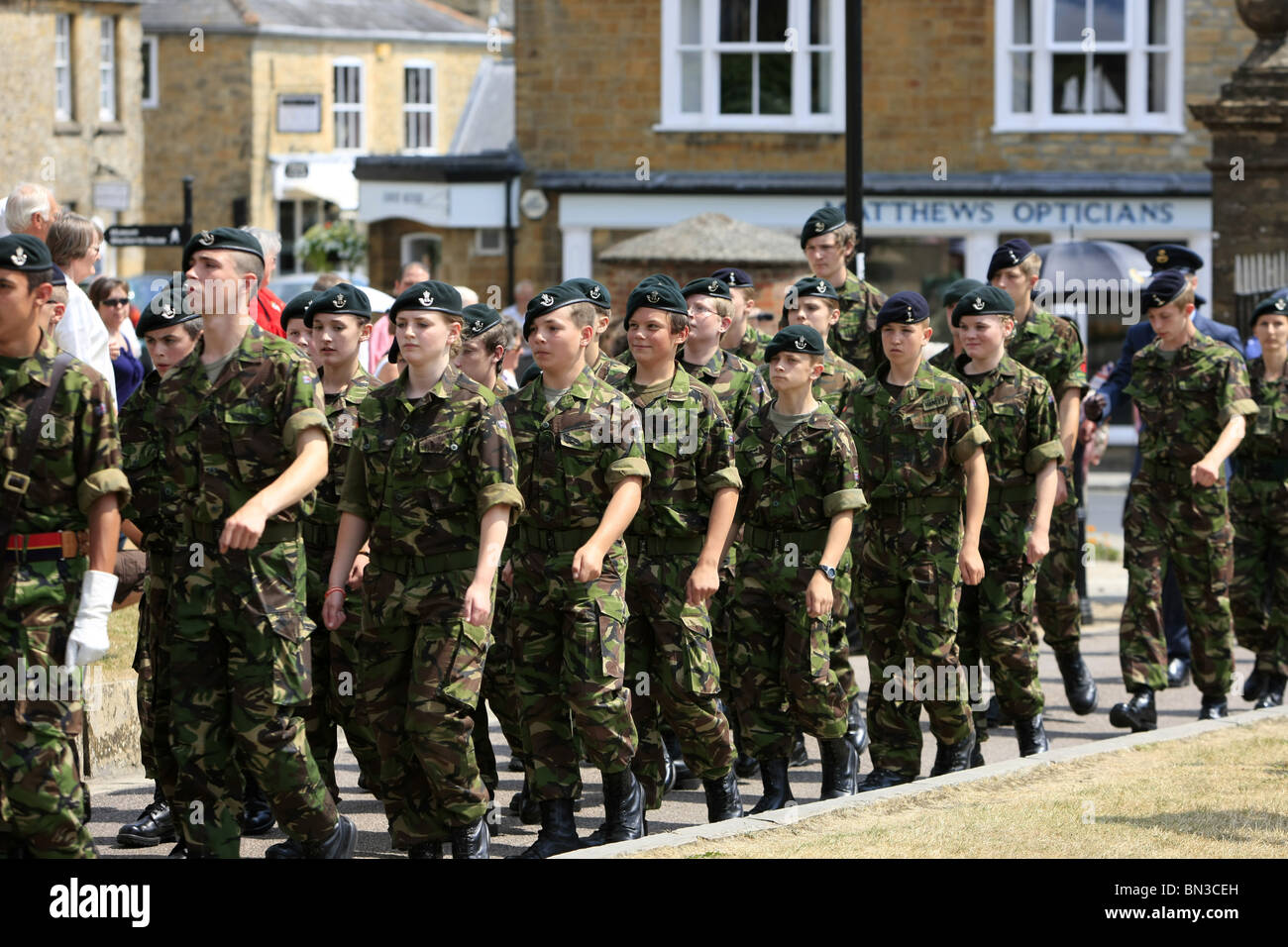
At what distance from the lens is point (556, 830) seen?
8266 mm

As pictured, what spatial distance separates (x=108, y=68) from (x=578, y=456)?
40579mm

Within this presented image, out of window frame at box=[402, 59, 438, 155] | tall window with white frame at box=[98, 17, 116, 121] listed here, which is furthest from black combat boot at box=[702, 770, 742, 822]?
window frame at box=[402, 59, 438, 155]

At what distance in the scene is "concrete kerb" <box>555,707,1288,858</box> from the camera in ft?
26.0

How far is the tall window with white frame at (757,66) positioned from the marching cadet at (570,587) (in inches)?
782

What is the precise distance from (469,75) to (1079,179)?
3154 cm

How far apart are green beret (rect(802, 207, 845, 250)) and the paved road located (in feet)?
8.69

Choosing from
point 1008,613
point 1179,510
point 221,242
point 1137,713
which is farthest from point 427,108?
point 221,242

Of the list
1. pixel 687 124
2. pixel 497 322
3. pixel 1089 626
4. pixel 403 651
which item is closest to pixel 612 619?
pixel 403 651

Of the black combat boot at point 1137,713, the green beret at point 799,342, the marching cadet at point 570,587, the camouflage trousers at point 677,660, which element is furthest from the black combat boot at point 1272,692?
the marching cadet at point 570,587

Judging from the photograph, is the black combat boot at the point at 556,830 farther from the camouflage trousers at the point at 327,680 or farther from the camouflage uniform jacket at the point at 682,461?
the camouflage uniform jacket at the point at 682,461

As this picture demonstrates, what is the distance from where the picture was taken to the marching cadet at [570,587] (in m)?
8.18
